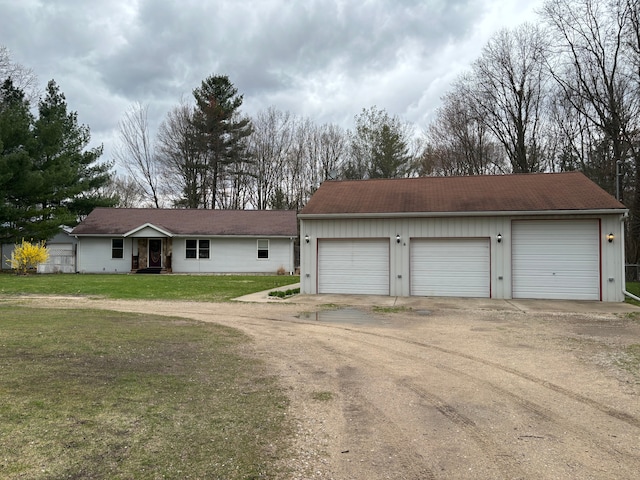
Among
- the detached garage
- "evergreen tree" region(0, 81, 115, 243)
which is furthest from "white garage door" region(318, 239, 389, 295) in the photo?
"evergreen tree" region(0, 81, 115, 243)

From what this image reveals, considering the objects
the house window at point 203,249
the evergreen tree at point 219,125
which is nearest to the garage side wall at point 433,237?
the house window at point 203,249

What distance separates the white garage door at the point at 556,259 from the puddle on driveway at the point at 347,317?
6387 millimetres

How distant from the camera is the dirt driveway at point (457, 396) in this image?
10.6 ft

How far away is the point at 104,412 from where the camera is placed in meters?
3.96

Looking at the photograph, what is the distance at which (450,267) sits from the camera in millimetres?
15250

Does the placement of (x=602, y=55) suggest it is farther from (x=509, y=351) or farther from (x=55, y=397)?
(x=55, y=397)

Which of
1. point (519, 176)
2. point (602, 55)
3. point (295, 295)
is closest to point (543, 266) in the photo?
point (519, 176)

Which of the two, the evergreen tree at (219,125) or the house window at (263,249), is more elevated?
the evergreen tree at (219,125)

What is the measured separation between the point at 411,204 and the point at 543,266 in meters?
4.82

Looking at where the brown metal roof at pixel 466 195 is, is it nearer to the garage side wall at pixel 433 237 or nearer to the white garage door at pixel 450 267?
the garage side wall at pixel 433 237

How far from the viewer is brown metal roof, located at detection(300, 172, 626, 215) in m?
14.7

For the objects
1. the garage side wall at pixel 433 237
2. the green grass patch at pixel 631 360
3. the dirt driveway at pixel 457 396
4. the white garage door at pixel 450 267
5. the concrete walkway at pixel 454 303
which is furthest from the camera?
the white garage door at pixel 450 267

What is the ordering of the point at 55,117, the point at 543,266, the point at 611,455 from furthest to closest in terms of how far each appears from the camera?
the point at 55,117 < the point at 543,266 < the point at 611,455

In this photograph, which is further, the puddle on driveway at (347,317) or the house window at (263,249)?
the house window at (263,249)
